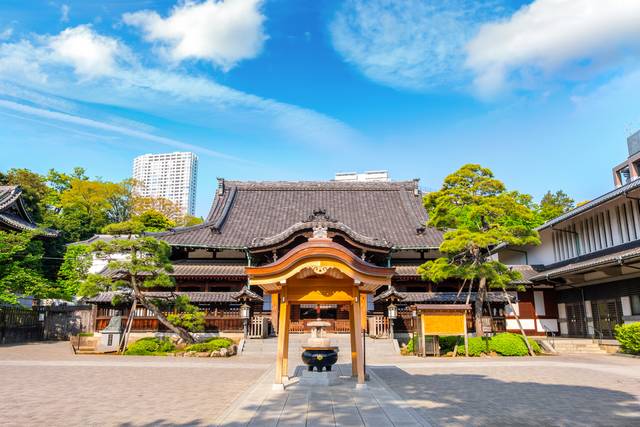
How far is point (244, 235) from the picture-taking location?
98.1 feet

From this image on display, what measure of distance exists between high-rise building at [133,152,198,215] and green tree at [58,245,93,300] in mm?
103722

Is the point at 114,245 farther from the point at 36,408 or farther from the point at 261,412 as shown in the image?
the point at 261,412

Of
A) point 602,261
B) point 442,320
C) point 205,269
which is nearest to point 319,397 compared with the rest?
point 442,320

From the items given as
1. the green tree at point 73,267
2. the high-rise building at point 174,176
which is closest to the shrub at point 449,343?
the green tree at point 73,267

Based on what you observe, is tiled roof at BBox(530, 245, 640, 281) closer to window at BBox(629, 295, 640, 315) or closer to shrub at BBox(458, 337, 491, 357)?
window at BBox(629, 295, 640, 315)

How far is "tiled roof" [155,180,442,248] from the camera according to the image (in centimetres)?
2817

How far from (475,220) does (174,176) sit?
14041 centimetres

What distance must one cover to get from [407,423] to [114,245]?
59.0 feet

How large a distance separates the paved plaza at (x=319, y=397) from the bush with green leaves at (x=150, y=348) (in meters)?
4.89

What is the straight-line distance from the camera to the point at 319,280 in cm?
1131

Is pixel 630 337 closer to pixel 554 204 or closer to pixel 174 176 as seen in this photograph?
pixel 554 204

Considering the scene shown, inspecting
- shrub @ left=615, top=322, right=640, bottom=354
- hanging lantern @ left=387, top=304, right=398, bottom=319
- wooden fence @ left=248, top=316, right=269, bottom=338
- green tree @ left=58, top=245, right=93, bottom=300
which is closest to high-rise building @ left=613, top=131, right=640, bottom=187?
shrub @ left=615, top=322, right=640, bottom=354

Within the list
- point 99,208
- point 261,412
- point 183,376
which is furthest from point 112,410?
point 99,208

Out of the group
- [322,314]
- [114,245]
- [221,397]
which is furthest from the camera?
[322,314]
